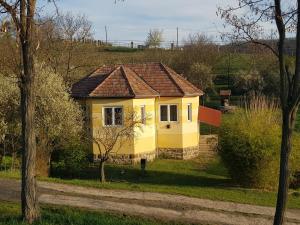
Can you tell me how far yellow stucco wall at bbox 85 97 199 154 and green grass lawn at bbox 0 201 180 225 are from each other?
14.2m

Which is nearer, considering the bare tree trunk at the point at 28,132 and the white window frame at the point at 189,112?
the bare tree trunk at the point at 28,132

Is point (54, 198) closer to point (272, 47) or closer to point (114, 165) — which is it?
point (272, 47)

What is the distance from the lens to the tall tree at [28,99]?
9742mm

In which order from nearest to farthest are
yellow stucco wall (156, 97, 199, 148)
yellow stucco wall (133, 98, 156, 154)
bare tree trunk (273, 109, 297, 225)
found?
bare tree trunk (273, 109, 297, 225) → yellow stucco wall (133, 98, 156, 154) → yellow stucco wall (156, 97, 199, 148)

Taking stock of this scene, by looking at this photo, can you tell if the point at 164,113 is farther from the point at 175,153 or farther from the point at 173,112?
the point at 175,153

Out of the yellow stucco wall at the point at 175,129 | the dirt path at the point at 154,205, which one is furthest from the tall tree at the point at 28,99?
the yellow stucco wall at the point at 175,129

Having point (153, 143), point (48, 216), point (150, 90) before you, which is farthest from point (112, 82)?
point (48, 216)

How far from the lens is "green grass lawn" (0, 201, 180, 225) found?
10.4m

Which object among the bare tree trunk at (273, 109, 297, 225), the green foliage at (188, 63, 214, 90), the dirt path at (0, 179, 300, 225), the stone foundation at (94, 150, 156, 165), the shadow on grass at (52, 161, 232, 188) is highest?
the green foliage at (188, 63, 214, 90)

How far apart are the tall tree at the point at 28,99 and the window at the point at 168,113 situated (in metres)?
19.6

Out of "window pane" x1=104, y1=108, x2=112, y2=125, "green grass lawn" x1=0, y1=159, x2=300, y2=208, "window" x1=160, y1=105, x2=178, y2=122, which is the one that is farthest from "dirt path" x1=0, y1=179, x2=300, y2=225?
"window" x1=160, y1=105, x2=178, y2=122

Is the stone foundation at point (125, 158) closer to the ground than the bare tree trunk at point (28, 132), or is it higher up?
closer to the ground

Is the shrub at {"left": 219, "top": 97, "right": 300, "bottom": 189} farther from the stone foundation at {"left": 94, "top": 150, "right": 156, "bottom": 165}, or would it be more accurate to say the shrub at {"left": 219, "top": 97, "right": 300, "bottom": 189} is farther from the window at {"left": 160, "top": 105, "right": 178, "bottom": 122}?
the window at {"left": 160, "top": 105, "right": 178, "bottom": 122}

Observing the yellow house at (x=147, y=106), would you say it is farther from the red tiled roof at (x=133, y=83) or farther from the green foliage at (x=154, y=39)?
the green foliage at (x=154, y=39)
